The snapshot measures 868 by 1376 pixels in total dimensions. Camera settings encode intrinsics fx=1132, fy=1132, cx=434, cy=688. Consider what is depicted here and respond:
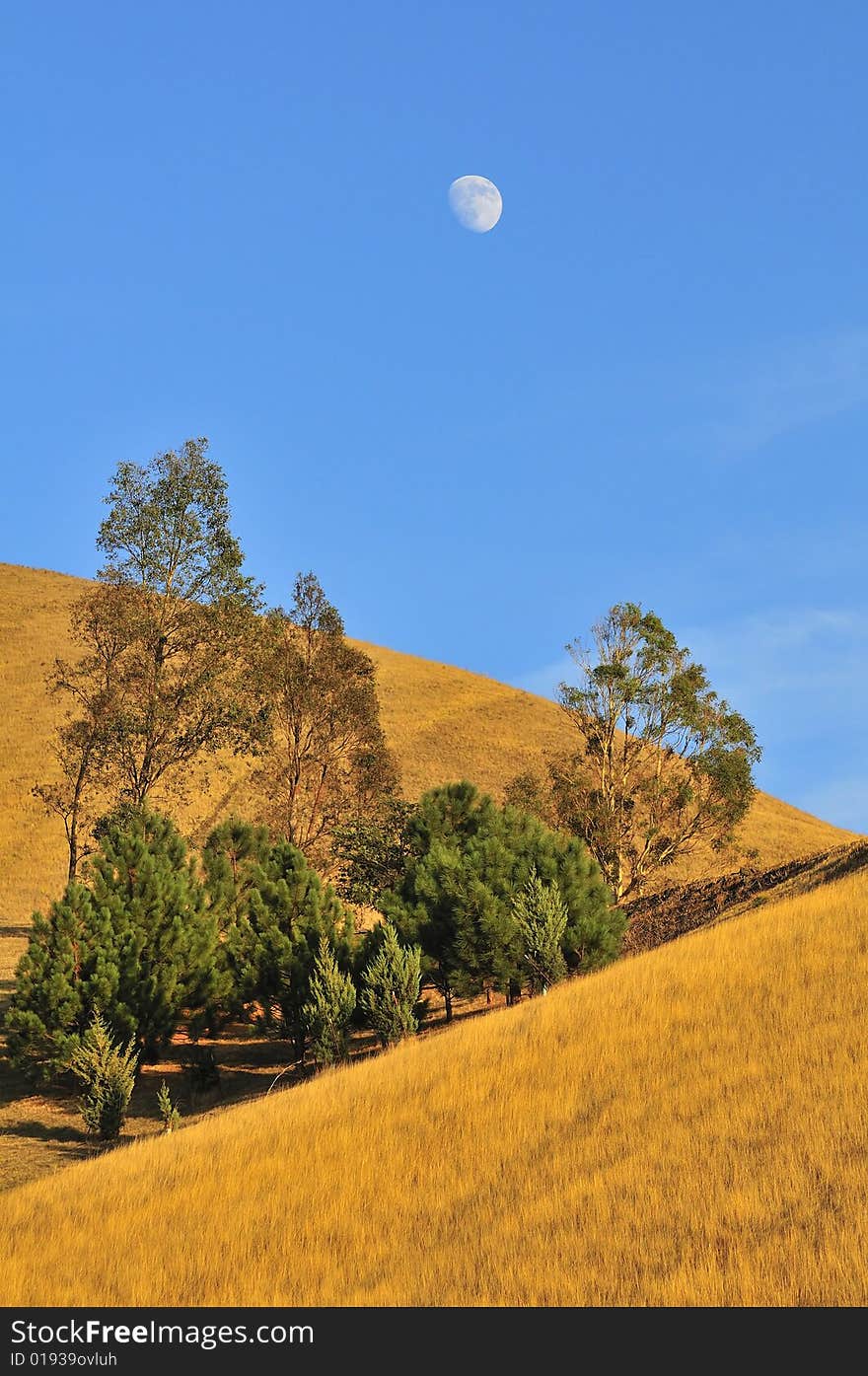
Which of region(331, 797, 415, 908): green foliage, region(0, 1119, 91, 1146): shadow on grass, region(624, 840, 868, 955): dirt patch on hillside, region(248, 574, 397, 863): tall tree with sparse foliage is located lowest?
region(0, 1119, 91, 1146): shadow on grass

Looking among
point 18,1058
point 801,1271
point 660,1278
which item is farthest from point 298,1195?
point 18,1058

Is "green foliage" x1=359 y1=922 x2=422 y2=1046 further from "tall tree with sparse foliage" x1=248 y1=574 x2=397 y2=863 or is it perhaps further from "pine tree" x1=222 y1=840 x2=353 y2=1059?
"tall tree with sparse foliage" x1=248 y1=574 x2=397 y2=863

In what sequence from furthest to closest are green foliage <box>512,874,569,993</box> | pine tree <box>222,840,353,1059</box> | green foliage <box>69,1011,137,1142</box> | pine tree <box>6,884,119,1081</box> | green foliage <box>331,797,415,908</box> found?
green foliage <box>331,797,415,908</box> → pine tree <box>222,840,353,1059</box> → green foliage <box>512,874,569,993</box> → pine tree <box>6,884,119,1081</box> → green foliage <box>69,1011,137,1142</box>

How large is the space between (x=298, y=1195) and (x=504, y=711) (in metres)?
82.2

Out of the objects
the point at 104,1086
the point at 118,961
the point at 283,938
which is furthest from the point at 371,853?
the point at 104,1086

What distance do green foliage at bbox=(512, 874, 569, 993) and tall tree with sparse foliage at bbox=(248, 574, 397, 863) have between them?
1831 centimetres

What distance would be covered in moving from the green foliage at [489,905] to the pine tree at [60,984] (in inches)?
294

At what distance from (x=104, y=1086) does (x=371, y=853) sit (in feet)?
57.5

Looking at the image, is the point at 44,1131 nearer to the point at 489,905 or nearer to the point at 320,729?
the point at 489,905

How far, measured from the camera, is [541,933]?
2806 cm

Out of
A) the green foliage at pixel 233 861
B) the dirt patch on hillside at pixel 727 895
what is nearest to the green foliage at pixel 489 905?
the dirt patch on hillside at pixel 727 895

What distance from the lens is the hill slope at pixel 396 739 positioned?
6272cm

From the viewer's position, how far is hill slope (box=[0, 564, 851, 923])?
6272 cm

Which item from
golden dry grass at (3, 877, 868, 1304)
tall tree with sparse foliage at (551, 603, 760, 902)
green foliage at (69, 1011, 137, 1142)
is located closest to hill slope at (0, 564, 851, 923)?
tall tree with sparse foliage at (551, 603, 760, 902)
